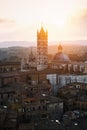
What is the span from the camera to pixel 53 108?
83.5ft

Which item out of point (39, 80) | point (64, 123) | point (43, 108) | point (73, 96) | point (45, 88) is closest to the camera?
point (64, 123)

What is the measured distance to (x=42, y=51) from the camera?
42094 millimetres

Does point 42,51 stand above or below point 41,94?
above

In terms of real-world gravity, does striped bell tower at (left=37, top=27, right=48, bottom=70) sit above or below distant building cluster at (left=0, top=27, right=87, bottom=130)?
above

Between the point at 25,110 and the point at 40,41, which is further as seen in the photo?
the point at 40,41

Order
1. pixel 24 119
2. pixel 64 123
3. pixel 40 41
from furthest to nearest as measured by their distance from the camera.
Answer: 1. pixel 40 41
2. pixel 24 119
3. pixel 64 123

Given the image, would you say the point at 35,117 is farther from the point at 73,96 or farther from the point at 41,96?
the point at 73,96

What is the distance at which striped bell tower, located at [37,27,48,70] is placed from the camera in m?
41.7

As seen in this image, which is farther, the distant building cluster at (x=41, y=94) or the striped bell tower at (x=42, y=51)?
the striped bell tower at (x=42, y=51)

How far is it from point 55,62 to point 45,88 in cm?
1299

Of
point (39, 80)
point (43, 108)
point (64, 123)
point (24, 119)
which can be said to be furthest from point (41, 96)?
point (39, 80)

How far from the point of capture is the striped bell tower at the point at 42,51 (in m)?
41.7

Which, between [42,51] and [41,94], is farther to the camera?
[42,51]

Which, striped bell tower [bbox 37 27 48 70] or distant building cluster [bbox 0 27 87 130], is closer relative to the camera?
distant building cluster [bbox 0 27 87 130]
